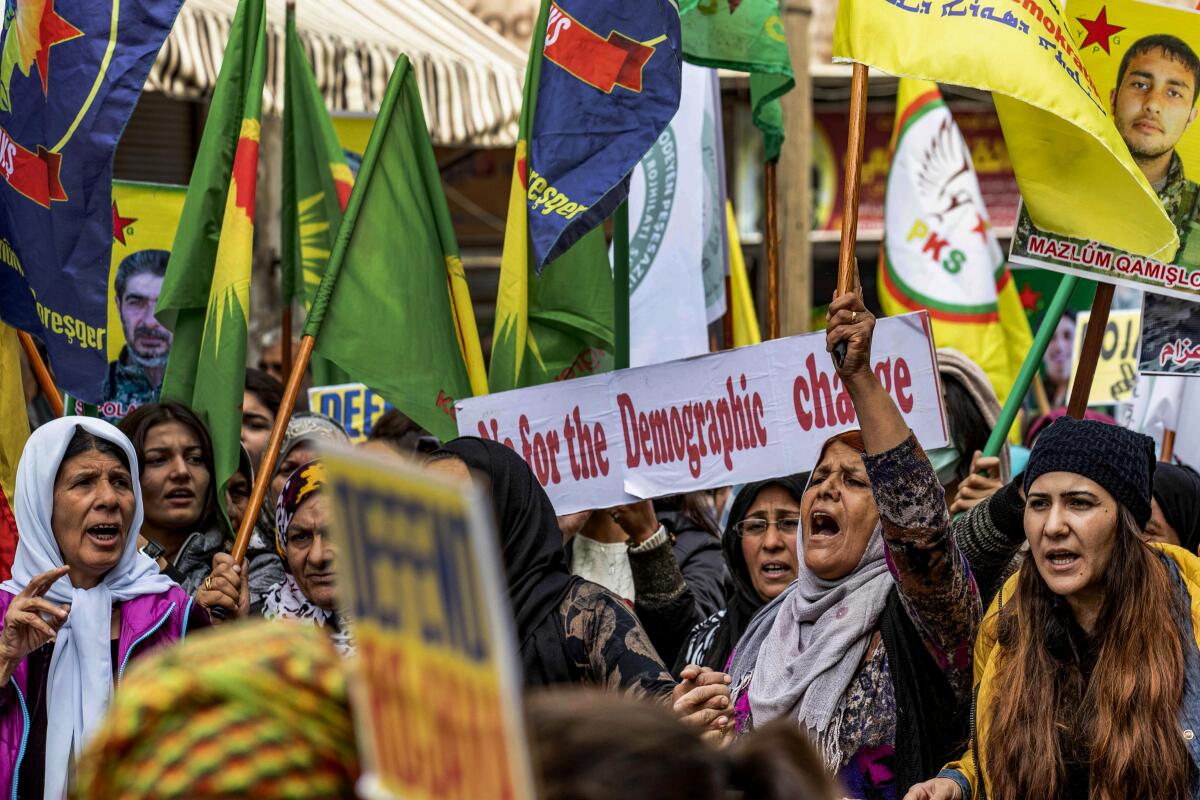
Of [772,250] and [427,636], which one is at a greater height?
[772,250]

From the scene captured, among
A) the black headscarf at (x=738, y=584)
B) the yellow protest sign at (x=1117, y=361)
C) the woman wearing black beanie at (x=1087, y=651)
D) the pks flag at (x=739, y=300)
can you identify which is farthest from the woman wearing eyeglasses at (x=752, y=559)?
the yellow protest sign at (x=1117, y=361)

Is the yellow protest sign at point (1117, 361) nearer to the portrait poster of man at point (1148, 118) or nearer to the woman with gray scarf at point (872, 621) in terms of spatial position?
the portrait poster of man at point (1148, 118)

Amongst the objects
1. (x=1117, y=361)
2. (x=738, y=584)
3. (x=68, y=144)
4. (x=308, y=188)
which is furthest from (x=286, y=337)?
(x=1117, y=361)

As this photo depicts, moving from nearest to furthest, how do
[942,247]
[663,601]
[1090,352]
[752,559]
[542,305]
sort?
[752,559] → [1090,352] → [663,601] → [542,305] → [942,247]

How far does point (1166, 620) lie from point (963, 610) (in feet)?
1.23

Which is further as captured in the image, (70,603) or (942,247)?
(942,247)

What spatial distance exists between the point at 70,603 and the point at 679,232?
2949mm

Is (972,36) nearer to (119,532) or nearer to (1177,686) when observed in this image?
(1177,686)

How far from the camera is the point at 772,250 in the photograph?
199 inches

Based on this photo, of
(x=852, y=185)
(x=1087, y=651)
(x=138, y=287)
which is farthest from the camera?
(x=138, y=287)

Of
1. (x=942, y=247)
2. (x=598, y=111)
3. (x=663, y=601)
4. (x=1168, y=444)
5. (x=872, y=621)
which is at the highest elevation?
(x=942, y=247)

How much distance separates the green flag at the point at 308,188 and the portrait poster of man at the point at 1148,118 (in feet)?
7.83

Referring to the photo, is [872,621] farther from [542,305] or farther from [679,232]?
[679,232]

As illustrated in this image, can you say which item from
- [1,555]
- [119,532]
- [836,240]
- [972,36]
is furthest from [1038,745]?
[836,240]
